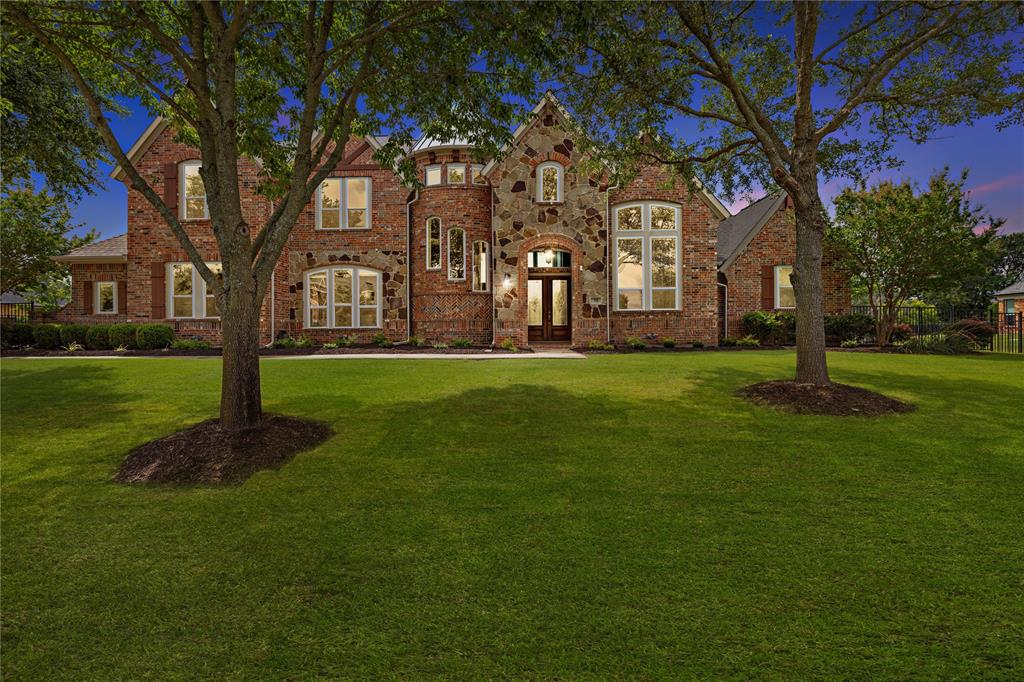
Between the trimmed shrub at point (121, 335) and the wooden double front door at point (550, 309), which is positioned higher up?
the wooden double front door at point (550, 309)

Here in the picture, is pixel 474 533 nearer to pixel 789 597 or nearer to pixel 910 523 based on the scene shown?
pixel 789 597

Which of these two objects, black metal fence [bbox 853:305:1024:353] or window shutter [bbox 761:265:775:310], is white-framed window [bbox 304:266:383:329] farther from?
black metal fence [bbox 853:305:1024:353]

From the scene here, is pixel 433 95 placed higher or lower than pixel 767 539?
higher

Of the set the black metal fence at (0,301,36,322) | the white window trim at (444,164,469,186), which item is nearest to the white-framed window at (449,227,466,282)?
the white window trim at (444,164,469,186)

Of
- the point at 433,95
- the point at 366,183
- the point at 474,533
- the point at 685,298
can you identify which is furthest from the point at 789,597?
the point at 366,183

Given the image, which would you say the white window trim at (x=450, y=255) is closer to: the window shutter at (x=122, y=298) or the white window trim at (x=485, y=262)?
the white window trim at (x=485, y=262)

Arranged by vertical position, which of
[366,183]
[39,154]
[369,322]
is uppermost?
[366,183]

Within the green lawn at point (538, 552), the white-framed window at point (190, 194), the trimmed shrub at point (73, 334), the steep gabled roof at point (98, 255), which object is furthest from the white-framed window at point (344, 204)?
the green lawn at point (538, 552)

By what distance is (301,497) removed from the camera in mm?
4477

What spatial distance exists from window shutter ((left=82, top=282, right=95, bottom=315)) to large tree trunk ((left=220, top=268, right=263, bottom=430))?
846 inches

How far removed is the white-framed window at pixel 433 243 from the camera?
1941 centimetres

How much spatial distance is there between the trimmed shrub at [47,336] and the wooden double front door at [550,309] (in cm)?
1728

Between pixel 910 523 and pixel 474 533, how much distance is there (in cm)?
325

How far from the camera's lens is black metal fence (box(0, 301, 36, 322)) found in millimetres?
22195
